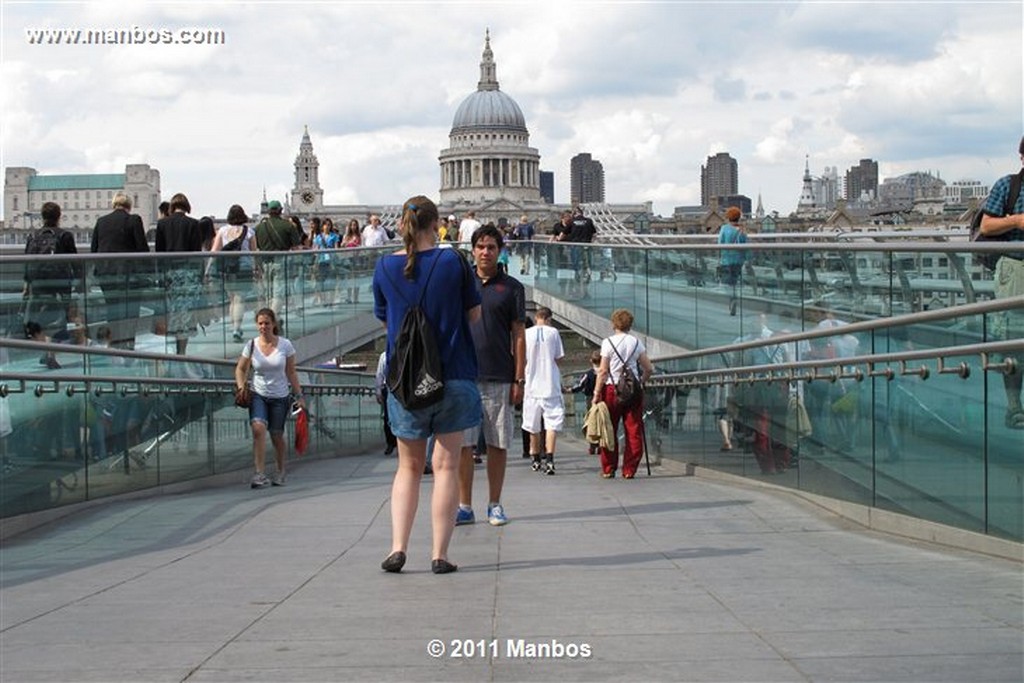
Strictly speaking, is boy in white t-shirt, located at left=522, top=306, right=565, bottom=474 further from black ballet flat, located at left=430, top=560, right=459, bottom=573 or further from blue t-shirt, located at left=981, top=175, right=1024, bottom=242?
black ballet flat, located at left=430, top=560, right=459, bottom=573

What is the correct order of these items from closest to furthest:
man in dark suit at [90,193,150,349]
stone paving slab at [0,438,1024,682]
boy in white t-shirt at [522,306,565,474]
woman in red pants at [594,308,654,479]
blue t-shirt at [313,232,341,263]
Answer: stone paving slab at [0,438,1024,682] < man in dark suit at [90,193,150,349] < woman in red pants at [594,308,654,479] < boy in white t-shirt at [522,306,565,474] < blue t-shirt at [313,232,341,263]

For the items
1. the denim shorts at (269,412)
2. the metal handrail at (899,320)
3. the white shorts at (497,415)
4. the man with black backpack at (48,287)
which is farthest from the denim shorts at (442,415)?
the denim shorts at (269,412)

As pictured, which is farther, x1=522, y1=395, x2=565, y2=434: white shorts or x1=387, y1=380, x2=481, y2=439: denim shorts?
x1=522, y1=395, x2=565, y2=434: white shorts

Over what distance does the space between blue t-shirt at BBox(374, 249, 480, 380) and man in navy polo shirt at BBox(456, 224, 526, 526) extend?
191 centimetres

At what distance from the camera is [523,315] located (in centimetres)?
1108

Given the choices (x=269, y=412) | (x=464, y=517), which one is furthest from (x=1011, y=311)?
(x=269, y=412)

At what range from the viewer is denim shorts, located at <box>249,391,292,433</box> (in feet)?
46.7

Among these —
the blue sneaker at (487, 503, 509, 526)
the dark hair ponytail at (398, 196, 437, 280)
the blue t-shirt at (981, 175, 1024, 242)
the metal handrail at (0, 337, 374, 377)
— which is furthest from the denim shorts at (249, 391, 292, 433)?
the blue t-shirt at (981, 175, 1024, 242)

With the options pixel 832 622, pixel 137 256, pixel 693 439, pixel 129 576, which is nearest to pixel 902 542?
pixel 832 622

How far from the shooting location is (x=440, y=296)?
796 cm

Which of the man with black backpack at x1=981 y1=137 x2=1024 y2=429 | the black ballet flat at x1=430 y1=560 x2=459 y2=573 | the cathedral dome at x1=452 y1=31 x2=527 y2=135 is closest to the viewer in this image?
the black ballet flat at x1=430 y1=560 x2=459 y2=573

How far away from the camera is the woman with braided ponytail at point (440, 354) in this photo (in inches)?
313

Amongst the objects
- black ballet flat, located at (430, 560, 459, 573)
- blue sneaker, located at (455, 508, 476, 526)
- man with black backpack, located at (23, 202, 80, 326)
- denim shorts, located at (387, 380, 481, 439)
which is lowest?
blue sneaker, located at (455, 508, 476, 526)

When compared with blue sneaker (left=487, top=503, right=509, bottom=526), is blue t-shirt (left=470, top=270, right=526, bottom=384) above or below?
above
